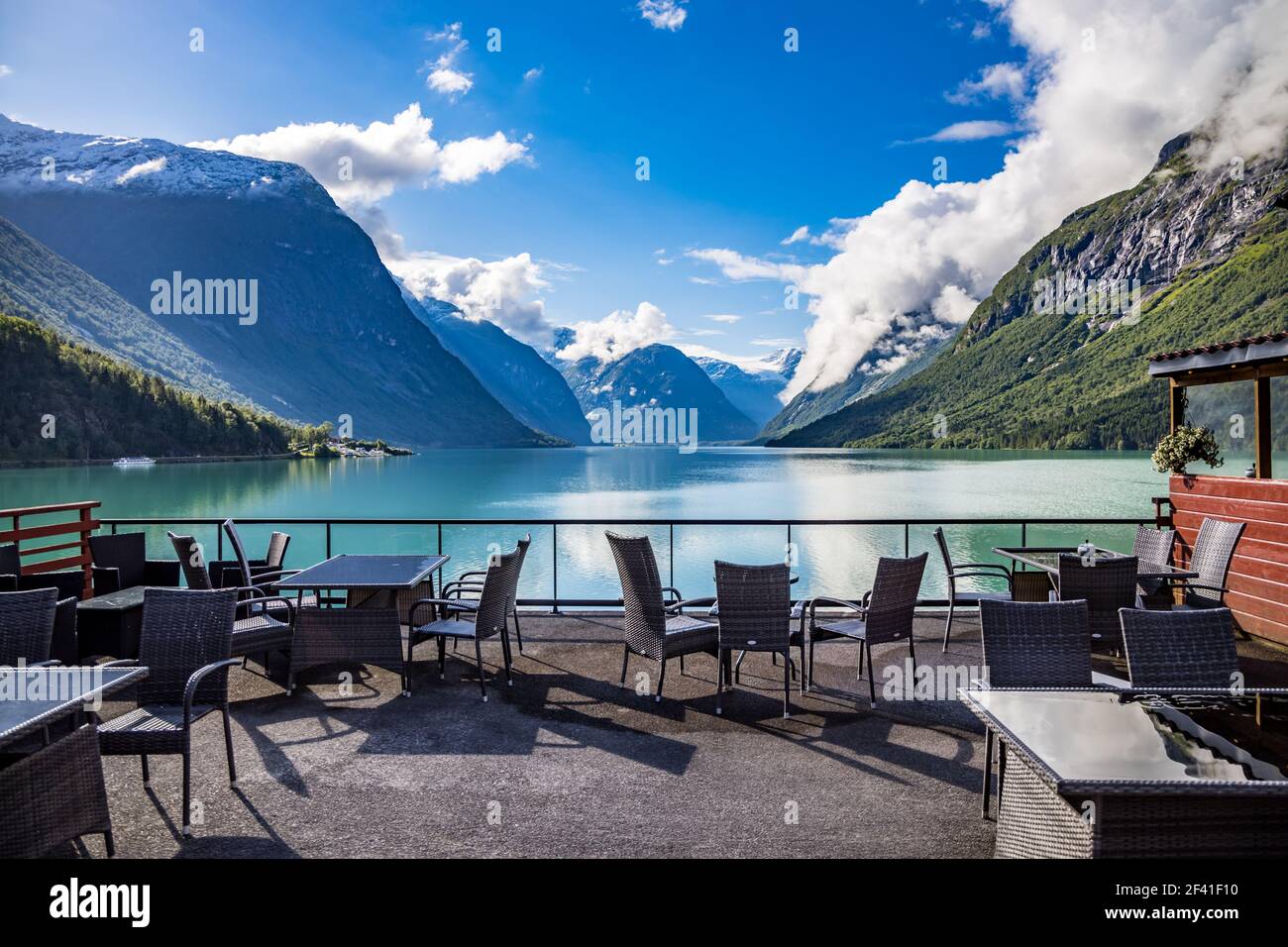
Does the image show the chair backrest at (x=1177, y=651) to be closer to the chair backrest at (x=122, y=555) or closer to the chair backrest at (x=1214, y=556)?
the chair backrest at (x=1214, y=556)

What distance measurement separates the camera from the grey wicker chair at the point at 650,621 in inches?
188

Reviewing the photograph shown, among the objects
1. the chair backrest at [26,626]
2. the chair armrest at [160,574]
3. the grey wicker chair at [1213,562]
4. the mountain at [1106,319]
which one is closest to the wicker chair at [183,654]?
the chair backrest at [26,626]

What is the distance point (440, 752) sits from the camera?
394 centimetres

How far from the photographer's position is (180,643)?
141 inches

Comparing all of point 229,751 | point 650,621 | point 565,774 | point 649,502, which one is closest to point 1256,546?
point 650,621

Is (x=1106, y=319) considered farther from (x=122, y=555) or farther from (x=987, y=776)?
(x=122, y=555)

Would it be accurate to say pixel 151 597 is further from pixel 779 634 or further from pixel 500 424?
pixel 500 424

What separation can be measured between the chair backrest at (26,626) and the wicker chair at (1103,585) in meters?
5.61

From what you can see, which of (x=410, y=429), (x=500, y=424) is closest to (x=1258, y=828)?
(x=410, y=429)

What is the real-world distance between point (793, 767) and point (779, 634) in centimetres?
104

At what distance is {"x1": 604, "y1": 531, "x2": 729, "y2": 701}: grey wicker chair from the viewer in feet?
15.6

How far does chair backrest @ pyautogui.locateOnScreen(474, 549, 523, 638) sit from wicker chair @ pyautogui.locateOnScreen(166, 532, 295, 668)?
1.21 metres

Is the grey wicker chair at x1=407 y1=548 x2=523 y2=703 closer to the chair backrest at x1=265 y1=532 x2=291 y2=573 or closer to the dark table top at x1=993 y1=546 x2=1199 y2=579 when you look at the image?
the chair backrest at x1=265 y1=532 x2=291 y2=573

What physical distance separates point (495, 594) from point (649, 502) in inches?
1672
